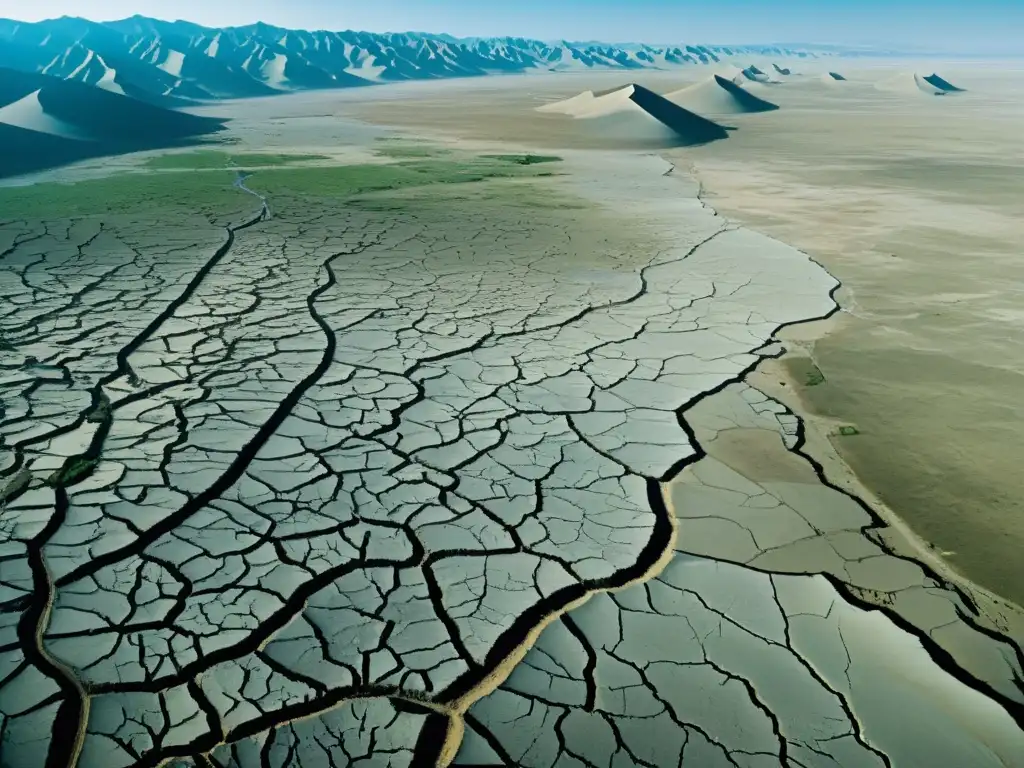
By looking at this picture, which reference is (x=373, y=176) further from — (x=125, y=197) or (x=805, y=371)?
(x=805, y=371)

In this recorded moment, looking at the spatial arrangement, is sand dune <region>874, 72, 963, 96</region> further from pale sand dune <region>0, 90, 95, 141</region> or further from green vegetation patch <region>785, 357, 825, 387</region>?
green vegetation patch <region>785, 357, 825, 387</region>

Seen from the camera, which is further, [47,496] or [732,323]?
[732,323]

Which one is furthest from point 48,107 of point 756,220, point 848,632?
point 848,632

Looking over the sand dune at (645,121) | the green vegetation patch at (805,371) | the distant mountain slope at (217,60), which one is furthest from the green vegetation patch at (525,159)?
the distant mountain slope at (217,60)

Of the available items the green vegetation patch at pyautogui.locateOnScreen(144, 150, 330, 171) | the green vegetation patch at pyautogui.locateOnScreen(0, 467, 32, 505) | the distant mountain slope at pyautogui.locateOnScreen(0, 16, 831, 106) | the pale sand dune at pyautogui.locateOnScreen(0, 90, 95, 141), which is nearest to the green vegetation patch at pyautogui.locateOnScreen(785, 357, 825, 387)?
the green vegetation patch at pyautogui.locateOnScreen(0, 467, 32, 505)

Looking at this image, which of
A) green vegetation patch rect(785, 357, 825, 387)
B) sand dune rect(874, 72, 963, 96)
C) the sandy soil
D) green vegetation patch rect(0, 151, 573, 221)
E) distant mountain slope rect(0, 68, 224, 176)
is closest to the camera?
the sandy soil

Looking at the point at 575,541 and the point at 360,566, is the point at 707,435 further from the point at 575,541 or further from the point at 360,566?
the point at 360,566

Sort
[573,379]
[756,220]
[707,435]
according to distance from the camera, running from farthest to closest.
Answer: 1. [756,220]
2. [573,379]
3. [707,435]

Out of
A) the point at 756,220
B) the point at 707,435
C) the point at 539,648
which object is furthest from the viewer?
the point at 756,220
